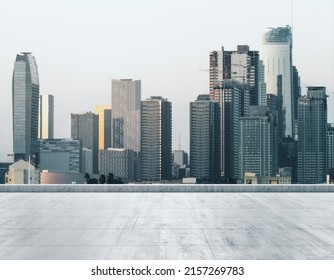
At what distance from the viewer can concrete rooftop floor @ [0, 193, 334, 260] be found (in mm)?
27109

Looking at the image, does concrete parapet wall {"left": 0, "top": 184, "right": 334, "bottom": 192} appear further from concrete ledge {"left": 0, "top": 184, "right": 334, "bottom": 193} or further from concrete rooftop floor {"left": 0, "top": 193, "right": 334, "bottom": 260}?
concrete rooftop floor {"left": 0, "top": 193, "right": 334, "bottom": 260}

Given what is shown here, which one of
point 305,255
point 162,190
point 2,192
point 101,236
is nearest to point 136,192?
point 162,190

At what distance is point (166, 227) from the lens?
34.6 m

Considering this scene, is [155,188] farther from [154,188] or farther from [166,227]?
[166,227]

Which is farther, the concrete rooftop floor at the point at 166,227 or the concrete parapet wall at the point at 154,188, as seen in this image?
the concrete parapet wall at the point at 154,188

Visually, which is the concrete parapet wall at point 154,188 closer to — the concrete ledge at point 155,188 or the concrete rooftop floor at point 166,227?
the concrete ledge at point 155,188

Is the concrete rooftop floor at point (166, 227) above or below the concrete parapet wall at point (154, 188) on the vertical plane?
below

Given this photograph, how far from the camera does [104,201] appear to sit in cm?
5056

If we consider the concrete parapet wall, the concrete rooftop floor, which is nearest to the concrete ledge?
the concrete parapet wall

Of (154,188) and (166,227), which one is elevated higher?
(154,188)

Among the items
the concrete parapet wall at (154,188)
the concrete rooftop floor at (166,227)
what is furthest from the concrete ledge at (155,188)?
the concrete rooftop floor at (166,227)

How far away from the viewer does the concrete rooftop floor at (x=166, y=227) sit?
27109 millimetres

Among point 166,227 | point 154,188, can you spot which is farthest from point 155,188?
point 166,227
